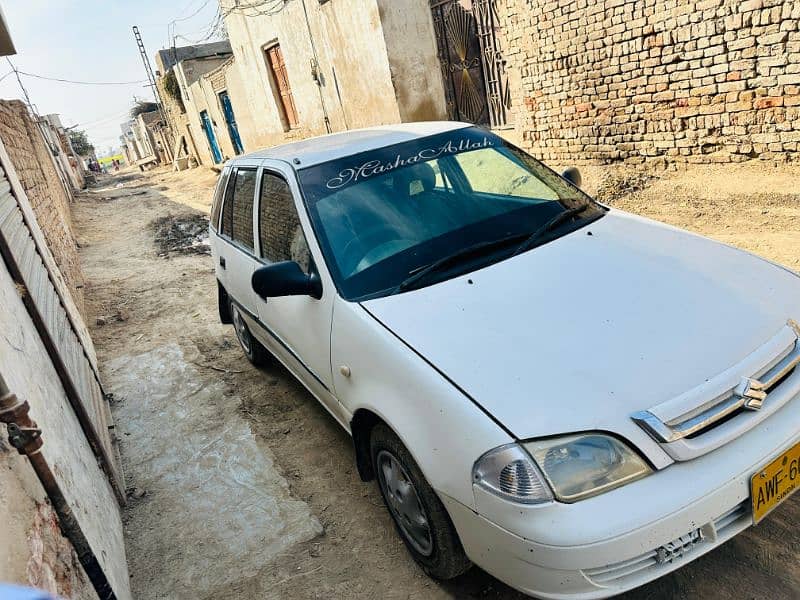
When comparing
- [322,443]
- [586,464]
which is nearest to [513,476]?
[586,464]

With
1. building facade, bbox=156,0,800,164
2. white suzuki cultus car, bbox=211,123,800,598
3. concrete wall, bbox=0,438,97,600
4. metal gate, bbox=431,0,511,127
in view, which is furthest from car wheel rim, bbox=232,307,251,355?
metal gate, bbox=431,0,511,127

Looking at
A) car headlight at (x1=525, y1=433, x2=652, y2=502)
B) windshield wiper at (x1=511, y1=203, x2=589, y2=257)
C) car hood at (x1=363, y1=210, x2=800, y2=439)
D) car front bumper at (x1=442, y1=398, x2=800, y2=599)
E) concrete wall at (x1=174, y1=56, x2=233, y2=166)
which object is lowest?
car front bumper at (x1=442, y1=398, x2=800, y2=599)

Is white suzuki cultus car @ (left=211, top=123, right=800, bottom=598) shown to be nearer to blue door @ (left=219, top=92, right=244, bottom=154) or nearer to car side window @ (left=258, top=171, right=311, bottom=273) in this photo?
car side window @ (left=258, top=171, right=311, bottom=273)

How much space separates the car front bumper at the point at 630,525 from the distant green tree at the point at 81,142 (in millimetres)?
64689

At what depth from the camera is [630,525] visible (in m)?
1.58

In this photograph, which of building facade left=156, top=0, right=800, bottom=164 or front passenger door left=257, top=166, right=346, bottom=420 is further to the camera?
building facade left=156, top=0, right=800, bottom=164

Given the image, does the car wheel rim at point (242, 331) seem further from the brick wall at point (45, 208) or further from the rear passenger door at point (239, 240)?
the brick wall at point (45, 208)

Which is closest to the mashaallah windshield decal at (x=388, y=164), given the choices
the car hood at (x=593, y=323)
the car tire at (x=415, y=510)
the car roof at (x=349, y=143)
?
the car roof at (x=349, y=143)

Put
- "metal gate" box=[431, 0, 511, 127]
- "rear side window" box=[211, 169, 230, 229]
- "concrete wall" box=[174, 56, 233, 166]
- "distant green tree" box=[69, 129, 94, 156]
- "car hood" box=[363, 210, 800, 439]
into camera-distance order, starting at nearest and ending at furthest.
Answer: "car hood" box=[363, 210, 800, 439] < "rear side window" box=[211, 169, 230, 229] < "metal gate" box=[431, 0, 511, 127] < "concrete wall" box=[174, 56, 233, 166] < "distant green tree" box=[69, 129, 94, 156]

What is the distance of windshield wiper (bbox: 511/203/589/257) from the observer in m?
2.58

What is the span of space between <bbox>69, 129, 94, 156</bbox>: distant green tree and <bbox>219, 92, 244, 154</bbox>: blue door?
44.3 m

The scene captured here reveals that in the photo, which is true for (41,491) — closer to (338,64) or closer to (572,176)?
(572,176)

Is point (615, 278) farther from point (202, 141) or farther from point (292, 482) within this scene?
point (202, 141)

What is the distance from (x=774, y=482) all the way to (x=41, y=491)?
99.6 inches
